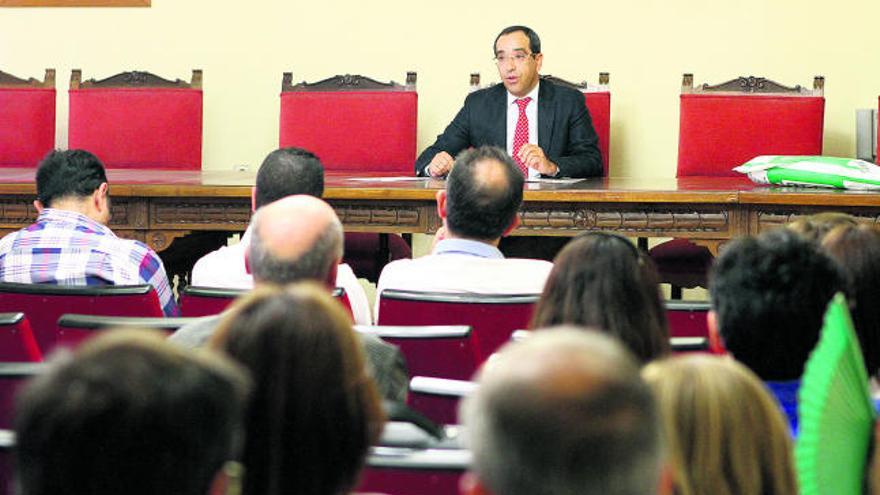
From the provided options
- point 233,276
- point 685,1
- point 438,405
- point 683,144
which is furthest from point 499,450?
point 685,1

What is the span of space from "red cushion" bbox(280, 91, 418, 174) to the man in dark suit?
9.0 inches

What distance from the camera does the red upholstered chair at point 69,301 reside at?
9.76 feet

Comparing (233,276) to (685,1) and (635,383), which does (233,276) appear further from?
(685,1)

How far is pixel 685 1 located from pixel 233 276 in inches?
143

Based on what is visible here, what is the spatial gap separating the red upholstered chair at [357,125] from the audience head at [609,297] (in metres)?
3.75

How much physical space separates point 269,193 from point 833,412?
8.31ft

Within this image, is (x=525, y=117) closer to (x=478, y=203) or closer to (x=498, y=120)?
(x=498, y=120)

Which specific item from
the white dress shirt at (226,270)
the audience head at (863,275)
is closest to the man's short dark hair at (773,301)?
the audience head at (863,275)

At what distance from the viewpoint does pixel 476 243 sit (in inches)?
133

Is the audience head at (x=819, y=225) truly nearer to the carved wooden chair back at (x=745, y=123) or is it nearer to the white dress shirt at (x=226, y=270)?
the white dress shirt at (x=226, y=270)

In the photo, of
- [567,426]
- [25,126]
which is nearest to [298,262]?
[567,426]

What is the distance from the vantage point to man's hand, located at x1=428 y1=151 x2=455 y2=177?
200 inches

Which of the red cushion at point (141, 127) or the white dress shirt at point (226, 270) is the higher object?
the red cushion at point (141, 127)

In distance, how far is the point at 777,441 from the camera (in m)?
1.29
